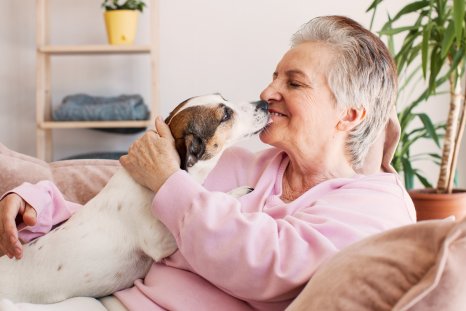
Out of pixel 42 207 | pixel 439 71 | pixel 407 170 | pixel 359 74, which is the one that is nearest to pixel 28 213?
pixel 42 207

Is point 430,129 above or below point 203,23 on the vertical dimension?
below

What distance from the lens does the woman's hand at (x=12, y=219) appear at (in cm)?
145

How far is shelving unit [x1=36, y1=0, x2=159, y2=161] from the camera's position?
3.62m

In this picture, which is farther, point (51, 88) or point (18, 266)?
point (51, 88)

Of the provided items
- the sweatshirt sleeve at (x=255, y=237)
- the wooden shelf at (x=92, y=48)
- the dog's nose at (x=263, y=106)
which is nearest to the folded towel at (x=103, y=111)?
the wooden shelf at (x=92, y=48)

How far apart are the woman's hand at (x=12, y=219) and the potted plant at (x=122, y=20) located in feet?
7.38

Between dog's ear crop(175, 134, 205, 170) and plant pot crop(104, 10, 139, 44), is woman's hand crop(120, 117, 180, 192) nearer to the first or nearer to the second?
dog's ear crop(175, 134, 205, 170)

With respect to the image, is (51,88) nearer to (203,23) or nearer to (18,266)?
(203,23)

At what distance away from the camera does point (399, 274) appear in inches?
33.3

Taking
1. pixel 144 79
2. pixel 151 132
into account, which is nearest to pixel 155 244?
pixel 151 132

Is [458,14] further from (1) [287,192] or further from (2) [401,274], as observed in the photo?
(2) [401,274]

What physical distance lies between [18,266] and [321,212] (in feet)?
2.49

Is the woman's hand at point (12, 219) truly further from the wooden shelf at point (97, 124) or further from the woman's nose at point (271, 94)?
the wooden shelf at point (97, 124)

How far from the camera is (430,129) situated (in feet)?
9.69
